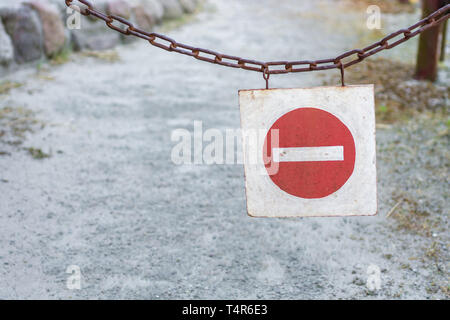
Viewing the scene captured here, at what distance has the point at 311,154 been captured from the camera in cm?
169

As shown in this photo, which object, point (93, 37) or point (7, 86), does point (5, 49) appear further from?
point (93, 37)

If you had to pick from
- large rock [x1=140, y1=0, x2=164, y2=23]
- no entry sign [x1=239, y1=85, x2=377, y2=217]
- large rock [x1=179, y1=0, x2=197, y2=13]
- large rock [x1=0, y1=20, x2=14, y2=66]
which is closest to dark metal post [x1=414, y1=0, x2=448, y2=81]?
no entry sign [x1=239, y1=85, x2=377, y2=217]

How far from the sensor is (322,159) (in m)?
1.69

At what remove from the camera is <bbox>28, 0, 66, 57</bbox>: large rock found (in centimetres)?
488

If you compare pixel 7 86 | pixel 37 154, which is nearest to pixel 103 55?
pixel 7 86

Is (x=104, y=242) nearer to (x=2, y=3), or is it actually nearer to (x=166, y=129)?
(x=166, y=129)

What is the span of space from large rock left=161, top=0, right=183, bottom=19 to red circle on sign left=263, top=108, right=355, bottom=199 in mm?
6349

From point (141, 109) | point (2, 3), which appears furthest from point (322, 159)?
point (2, 3)

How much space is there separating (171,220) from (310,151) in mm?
1091

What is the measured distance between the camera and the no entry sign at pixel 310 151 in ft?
5.46

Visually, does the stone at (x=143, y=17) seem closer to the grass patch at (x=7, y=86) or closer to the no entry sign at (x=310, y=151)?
the grass patch at (x=7, y=86)

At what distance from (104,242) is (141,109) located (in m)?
1.93

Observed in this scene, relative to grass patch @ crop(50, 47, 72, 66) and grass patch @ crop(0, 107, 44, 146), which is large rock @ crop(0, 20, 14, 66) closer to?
grass patch @ crop(50, 47, 72, 66)

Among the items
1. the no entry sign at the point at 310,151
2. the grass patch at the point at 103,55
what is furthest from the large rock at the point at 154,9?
the no entry sign at the point at 310,151
